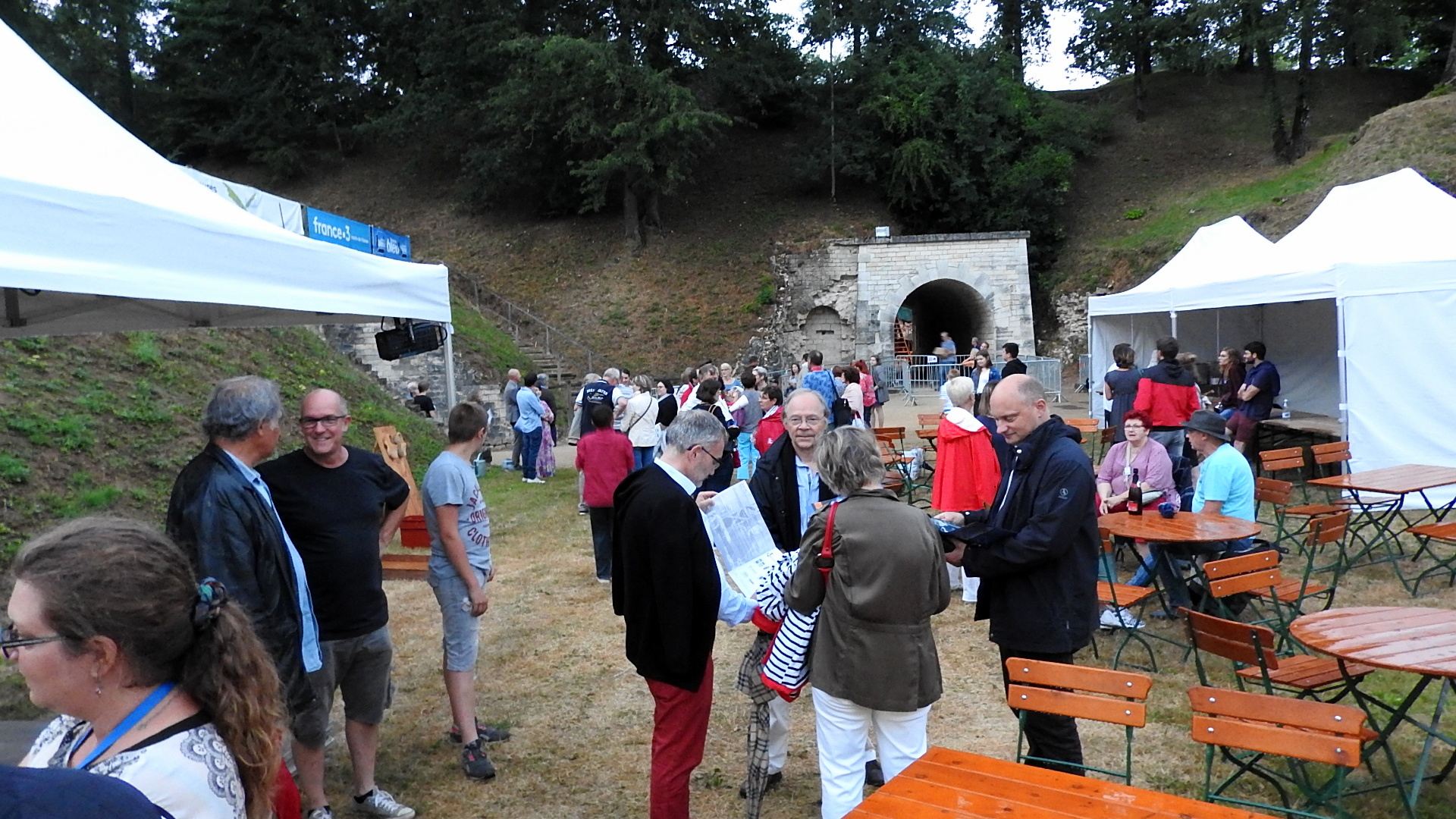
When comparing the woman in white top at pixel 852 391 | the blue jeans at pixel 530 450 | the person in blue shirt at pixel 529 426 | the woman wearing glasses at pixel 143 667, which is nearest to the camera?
the woman wearing glasses at pixel 143 667

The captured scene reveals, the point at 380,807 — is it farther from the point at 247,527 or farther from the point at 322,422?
the point at 322,422

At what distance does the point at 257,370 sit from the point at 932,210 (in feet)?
69.4

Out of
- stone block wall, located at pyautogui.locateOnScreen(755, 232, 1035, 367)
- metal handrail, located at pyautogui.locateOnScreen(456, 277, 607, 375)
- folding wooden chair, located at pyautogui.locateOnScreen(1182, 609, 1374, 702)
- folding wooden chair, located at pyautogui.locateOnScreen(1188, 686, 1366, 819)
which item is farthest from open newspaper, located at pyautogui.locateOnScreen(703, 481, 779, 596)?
stone block wall, located at pyautogui.locateOnScreen(755, 232, 1035, 367)

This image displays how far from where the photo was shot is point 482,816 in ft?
11.6

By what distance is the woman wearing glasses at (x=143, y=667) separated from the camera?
4.12 feet

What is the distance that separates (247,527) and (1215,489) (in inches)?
205

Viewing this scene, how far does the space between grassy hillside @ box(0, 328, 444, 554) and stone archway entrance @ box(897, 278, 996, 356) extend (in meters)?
16.7

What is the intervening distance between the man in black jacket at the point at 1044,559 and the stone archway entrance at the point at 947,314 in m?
21.5

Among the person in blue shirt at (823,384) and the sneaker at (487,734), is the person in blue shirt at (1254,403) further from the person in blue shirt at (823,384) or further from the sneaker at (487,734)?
the sneaker at (487,734)

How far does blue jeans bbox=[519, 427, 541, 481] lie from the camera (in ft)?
39.3

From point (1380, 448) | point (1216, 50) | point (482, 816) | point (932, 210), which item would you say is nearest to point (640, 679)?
point (482, 816)

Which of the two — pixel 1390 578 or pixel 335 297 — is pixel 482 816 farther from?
pixel 1390 578

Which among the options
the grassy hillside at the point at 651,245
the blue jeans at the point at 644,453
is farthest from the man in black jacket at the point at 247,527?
the grassy hillside at the point at 651,245

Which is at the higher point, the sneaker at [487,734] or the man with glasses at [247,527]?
the man with glasses at [247,527]
